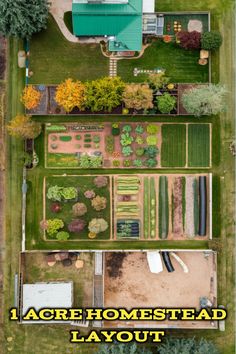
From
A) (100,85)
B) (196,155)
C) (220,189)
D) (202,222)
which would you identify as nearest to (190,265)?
(202,222)

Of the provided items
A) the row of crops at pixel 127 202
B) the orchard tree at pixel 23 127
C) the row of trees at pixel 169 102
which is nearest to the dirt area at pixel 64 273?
the row of crops at pixel 127 202

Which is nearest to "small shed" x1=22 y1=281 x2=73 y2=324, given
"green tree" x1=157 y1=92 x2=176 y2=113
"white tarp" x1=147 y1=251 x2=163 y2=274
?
"white tarp" x1=147 y1=251 x2=163 y2=274

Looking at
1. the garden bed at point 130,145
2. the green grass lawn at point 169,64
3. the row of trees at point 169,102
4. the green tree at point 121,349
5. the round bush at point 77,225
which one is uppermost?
the green grass lawn at point 169,64

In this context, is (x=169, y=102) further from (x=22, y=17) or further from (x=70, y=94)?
(x=22, y=17)

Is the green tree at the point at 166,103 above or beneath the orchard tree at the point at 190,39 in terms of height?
beneath

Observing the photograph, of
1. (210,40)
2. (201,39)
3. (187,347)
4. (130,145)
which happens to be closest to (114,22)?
(201,39)

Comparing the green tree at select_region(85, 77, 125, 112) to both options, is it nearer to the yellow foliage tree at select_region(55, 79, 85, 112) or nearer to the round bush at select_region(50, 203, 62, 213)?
the yellow foliage tree at select_region(55, 79, 85, 112)

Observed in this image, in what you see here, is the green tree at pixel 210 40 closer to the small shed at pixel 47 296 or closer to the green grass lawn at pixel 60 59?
the green grass lawn at pixel 60 59
